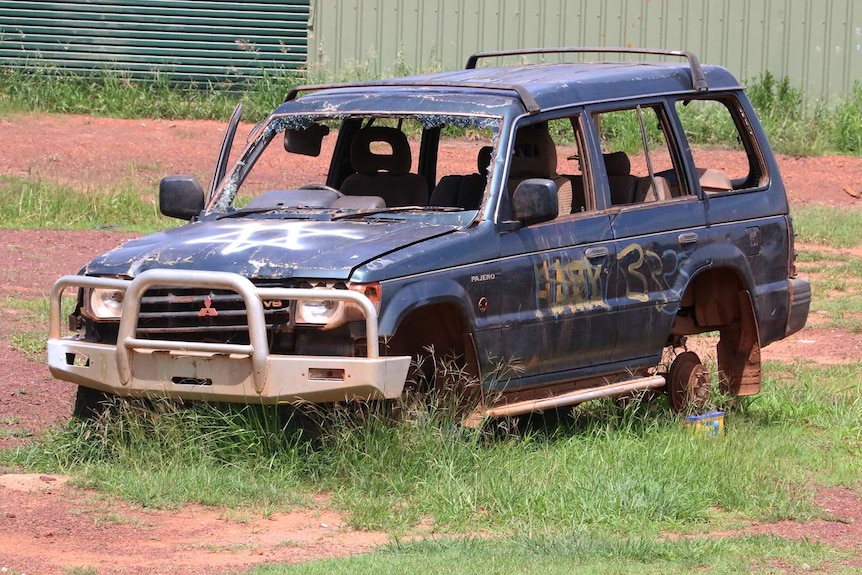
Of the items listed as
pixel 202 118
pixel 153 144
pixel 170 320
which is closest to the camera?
pixel 170 320

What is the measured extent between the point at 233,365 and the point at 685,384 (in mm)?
2856

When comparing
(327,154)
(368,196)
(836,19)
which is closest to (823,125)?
(836,19)

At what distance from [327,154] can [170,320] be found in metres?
12.6

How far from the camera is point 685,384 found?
26.3ft

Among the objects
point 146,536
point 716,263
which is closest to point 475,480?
point 146,536

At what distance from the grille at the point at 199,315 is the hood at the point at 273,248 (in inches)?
4.5

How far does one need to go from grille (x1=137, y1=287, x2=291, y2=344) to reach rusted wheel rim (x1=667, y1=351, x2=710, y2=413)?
Result: 264cm

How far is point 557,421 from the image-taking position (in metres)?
7.94

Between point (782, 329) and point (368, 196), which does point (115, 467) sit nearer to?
point (368, 196)

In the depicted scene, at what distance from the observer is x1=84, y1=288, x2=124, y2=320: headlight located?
21.6 feet

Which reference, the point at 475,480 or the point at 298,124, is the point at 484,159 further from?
the point at 475,480

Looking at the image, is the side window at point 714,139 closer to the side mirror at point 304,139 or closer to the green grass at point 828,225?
the green grass at point 828,225

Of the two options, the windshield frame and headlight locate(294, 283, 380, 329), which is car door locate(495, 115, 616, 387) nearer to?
the windshield frame

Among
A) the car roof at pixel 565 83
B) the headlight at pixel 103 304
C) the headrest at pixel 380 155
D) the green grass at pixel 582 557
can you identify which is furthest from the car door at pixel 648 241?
the headlight at pixel 103 304
